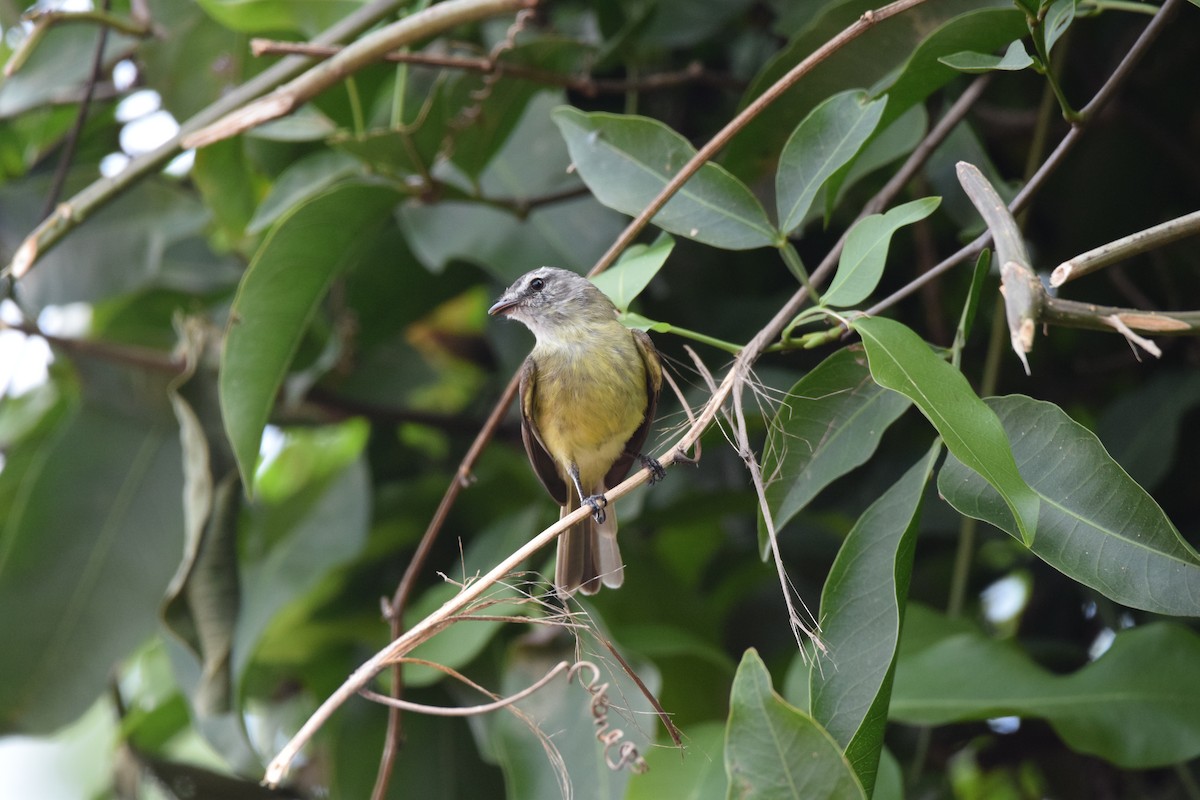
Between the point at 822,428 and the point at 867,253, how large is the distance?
31cm

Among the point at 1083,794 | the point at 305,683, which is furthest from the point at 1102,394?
the point at 305,683

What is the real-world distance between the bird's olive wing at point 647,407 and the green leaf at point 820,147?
0.69 meters

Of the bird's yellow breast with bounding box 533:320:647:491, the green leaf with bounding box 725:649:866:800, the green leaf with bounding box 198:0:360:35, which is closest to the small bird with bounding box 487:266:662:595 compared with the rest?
the bird's yellow breast with bounding box 533:320:647:491

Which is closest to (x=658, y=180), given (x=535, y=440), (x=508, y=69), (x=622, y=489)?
(x=622, y=489)

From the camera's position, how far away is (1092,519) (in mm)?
1418

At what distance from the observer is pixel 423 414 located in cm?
313

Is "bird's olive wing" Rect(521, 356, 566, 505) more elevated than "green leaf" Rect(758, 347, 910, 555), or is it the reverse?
"green leaf" Rect(758, 347, 910, 555)

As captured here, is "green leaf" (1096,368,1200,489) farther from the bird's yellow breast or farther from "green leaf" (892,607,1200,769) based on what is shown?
the bird's yellow breast

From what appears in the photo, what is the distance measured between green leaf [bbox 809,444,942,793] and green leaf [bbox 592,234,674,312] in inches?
18.8

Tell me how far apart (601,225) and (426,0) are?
67cm

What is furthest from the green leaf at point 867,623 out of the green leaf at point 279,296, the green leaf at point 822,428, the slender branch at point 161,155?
the slender branch at point 161,155

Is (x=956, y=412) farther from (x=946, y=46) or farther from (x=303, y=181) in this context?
(x=303, y=181)

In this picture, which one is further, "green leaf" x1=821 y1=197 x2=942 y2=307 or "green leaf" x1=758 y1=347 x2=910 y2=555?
"green leaf" x1=758 y1=347 x2=910 y2=555

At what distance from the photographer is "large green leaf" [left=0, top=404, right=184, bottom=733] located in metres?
2.81
